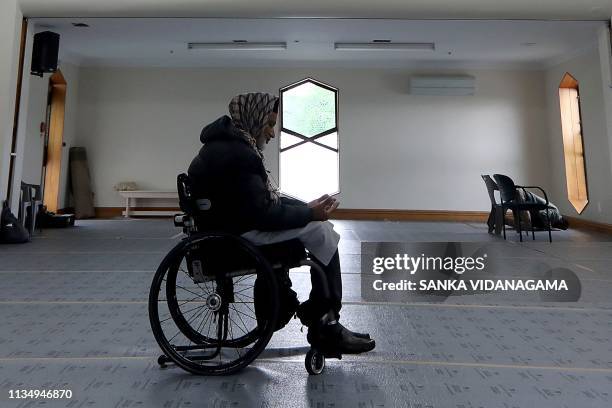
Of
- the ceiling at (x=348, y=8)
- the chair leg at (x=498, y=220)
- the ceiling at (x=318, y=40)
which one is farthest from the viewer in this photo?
the ceiling at (x=318, y=40)

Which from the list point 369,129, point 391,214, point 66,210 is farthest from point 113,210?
point 391,214

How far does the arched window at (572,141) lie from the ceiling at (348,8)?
8.91ft

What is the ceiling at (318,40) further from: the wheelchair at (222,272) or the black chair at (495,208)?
the wheelchair at (222,272)

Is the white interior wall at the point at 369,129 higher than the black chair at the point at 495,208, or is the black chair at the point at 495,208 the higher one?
the white interior wall at the point at 369,129

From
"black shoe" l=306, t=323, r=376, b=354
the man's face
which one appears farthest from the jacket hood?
"black shoe" l=306, t=323, r=376, b=354

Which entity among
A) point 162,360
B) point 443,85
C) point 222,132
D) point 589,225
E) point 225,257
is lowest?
point 162,360

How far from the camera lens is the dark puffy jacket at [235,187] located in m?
1.07

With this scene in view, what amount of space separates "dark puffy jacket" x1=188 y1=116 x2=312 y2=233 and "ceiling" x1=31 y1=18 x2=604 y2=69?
4.63 meters

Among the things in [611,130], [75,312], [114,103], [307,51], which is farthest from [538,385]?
[114,103]

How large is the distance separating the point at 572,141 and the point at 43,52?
28.0 feet

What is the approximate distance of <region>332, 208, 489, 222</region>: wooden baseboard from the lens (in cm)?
718

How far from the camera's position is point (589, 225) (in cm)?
589

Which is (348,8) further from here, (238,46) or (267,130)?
(267,130)

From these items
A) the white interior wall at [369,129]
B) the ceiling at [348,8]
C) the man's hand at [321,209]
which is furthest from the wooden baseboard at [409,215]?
the man's hand at [321,209]
